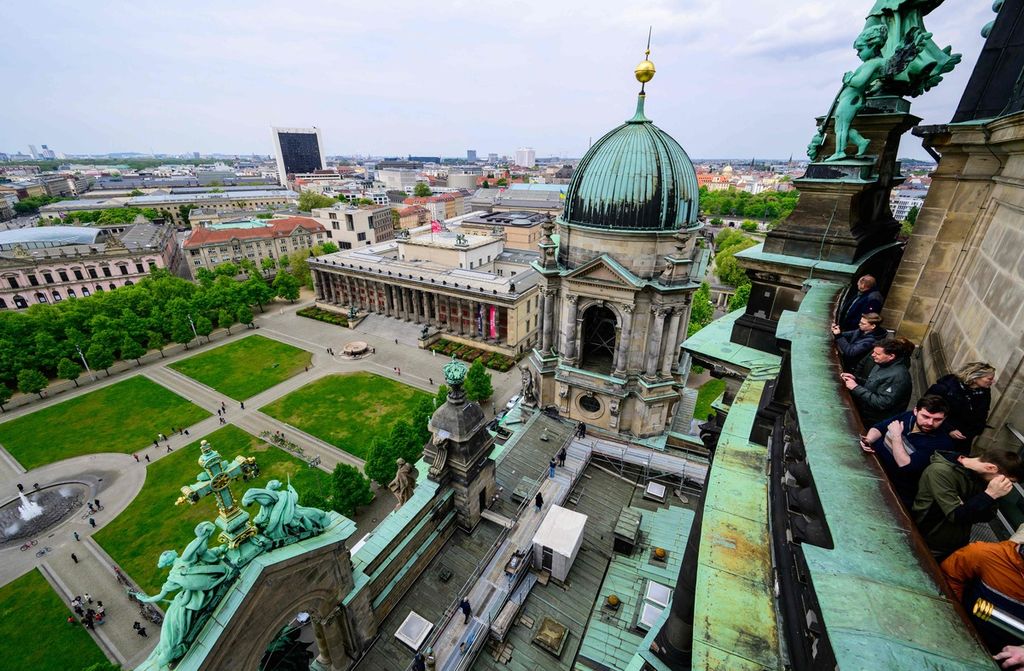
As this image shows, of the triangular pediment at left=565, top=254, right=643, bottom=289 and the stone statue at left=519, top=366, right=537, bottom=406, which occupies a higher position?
the triangular pediment at left=565, top=254, right=643, bottom=289

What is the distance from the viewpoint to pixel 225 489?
38.5ft

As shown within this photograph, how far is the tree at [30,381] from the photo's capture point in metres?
59.3

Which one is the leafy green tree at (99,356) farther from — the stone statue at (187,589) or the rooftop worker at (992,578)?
the rooftop worker at (992,578)

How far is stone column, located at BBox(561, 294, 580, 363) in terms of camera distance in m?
28.1

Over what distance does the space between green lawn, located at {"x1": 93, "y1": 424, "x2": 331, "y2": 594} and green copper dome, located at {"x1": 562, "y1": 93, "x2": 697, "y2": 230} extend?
108 ft

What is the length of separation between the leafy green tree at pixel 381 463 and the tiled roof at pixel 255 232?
327 ft

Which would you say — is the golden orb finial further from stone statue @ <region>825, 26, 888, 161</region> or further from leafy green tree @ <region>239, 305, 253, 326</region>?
leafy green tree @ <region>239, 305, 253, 326</region>

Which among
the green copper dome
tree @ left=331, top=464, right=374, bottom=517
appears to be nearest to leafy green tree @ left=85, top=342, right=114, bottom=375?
tree @ left=331, top=464, right=374, bottom=517

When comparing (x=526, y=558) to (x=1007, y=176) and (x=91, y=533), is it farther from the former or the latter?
(x=91, y=533)

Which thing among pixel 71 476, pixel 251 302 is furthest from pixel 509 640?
pixel 251 302

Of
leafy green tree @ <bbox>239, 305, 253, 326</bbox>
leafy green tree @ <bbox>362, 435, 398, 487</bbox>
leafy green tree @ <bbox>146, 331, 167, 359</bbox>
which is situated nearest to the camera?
leafy green tree @ <bbox>362, 435, 398, 487</bbox>

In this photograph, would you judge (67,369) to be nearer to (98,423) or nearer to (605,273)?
(98,423)

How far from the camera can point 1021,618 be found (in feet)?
13.1

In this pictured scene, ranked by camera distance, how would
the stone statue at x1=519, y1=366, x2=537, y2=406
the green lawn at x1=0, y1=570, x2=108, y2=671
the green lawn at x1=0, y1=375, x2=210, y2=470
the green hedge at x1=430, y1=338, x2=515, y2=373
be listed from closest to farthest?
the green lawn at x1=0, y1=570, x2=108, y2=671
the stone statue at x1=519, y1=366, x2=537, y2=406
the green lawn at x1=0, y1=375, x2=210, y2=470
the green hedge at x1=430, y1=338, x2=515, y2=373
